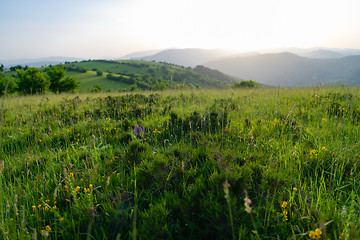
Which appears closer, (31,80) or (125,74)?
(31,80)

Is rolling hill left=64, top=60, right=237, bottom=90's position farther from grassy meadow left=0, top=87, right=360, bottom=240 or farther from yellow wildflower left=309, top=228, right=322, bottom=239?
yellow wildflower left=309, top=228, right=322, bottom=239

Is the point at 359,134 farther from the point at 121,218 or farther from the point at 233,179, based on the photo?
the point at 121,218

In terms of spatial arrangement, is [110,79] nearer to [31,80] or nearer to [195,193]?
[31,80]

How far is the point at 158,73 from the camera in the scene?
11188 centimetres

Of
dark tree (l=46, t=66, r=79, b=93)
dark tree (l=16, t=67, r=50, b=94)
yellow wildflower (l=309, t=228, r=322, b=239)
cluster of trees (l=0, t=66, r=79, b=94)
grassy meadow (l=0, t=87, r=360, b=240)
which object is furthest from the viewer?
dark tree (l=46, t=66, r=79, b=93)

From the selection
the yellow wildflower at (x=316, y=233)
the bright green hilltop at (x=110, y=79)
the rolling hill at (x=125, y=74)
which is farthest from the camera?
the rolling hill at (x=125, y=74)

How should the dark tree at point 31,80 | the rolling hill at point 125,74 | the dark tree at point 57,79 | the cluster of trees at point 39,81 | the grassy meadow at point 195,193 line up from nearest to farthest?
the grassy meadow at point 195,193 < the dark tree at point 31,80 < the cluster of trees at point 39,81 < the dark tree at point 57,79 < the rolling hill at point 125,74

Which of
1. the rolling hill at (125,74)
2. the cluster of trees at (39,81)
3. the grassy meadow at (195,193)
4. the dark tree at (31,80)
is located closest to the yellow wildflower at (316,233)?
the grassy meadow at (195,193)

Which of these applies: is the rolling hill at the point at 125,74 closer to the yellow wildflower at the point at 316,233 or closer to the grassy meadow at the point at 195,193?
the grassy meadow at the point at 195,193

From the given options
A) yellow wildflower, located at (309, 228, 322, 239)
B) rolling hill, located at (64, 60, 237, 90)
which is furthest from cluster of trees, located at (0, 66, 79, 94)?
yellow wildflower, located at (309, 228, 322, 239)

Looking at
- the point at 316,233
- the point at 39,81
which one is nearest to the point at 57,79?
the point at 39,81

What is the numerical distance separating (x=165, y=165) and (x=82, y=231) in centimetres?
93

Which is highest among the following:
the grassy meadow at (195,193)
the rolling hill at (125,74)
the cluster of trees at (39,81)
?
the rolling hill at (125,74)

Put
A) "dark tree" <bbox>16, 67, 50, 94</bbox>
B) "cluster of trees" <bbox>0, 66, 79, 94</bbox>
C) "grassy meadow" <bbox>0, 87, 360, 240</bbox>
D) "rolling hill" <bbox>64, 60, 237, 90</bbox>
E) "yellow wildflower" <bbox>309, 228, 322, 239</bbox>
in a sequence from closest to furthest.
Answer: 1. "yellow wildflower" <bbox>309, 228, 322, 239</bbox>
2. "grassy meadow" <bbox>0, 87, 360, 240</bbox>
3. "dark tree" <bbox>16, 67, 50, 94</bbox>
4. "cluster of trees" <bbox>0, 66, 79, 94</bbox>
5. "rolling hill" <bbox>64, 60, 237, 90</bbox>
